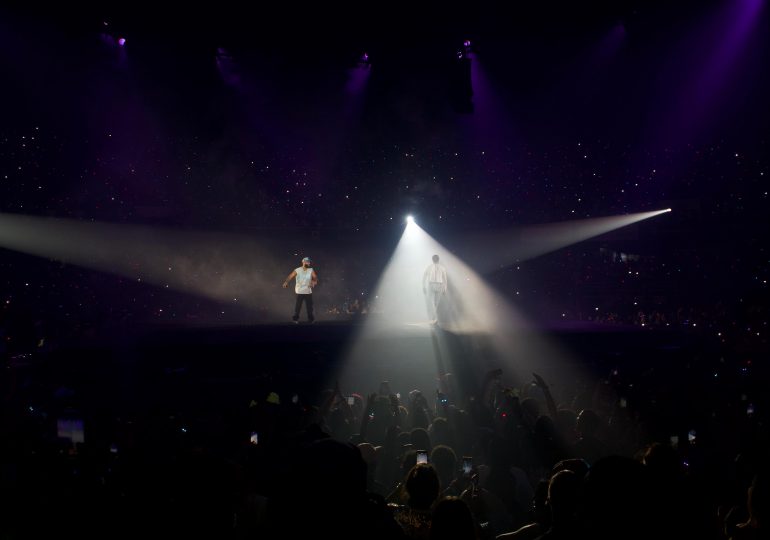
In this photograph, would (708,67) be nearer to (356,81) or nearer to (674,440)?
(356,81)

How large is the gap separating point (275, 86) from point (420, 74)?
5154mm

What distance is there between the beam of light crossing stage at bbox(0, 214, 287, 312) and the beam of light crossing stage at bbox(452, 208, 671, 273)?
761cm

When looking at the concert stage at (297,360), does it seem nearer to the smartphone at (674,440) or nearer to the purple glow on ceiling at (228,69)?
the smartphone at (674,440)

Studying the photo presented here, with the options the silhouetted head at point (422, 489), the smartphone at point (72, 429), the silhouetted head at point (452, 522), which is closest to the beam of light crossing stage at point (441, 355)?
the smartphone at point (72, 429)

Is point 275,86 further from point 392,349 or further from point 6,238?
point 392,349

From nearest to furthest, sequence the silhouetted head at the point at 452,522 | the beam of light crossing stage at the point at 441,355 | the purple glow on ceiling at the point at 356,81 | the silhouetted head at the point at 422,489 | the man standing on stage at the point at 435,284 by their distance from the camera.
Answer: the silhouetted head at the point at 452,522, the silhouetted head at the point at 422,489, the beam of light crossing stage at the point at 441,355, the man standing on stage at the point at 435,284, the purple glow on ceiling at the point at 356,81

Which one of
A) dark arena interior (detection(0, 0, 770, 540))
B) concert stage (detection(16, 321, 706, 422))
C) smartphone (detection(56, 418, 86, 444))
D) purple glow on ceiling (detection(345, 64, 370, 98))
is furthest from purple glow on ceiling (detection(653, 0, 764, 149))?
smartphone (detection(56, 418, 86, 444))

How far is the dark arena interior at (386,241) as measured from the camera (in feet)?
16.7

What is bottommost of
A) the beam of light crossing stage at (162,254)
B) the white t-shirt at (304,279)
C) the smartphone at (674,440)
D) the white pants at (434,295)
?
the smartphone at (674,440)

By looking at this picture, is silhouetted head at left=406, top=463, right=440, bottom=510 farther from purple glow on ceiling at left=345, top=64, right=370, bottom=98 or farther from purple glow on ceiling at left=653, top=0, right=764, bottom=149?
purple glow on ceiling at left=653, top=0, right=764, bottom=149

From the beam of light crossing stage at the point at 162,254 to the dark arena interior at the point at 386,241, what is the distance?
0.28 ft

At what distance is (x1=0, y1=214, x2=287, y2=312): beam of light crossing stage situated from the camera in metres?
16.6

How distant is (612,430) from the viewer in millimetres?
5574

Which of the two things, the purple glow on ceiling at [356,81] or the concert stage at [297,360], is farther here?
the purple glow on ceiling at [356,81]
